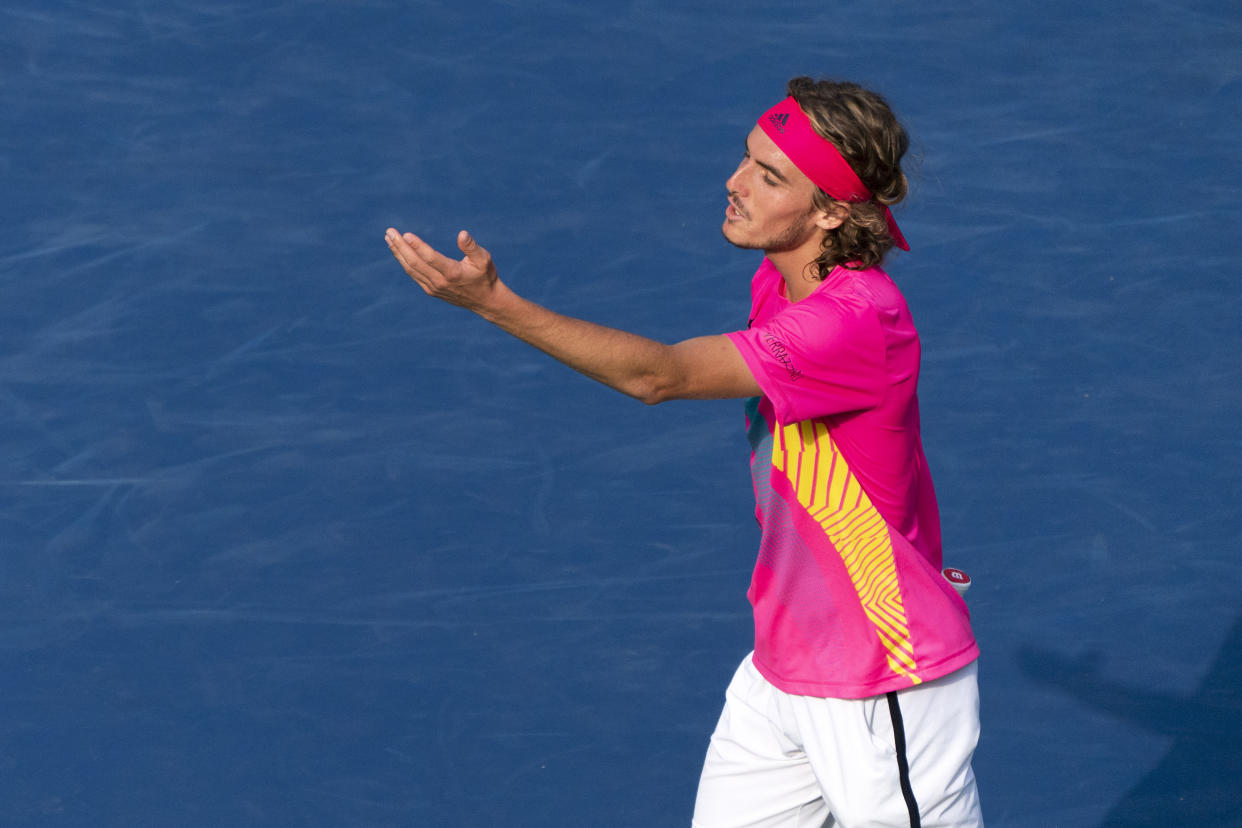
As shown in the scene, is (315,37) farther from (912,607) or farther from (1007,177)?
(912,607)

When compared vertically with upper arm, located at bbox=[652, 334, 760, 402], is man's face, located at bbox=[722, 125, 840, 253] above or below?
above

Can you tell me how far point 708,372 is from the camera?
11.6 feet

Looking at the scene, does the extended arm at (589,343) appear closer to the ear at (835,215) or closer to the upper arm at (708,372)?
the upper arm at (708,372)

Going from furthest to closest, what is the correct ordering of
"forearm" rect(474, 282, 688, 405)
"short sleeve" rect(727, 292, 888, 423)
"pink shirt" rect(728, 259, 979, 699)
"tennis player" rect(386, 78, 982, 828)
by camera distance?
"tennis player" rect(386, 78, 982, 828) → "pink shirt" rect(728, 259, 979, 699) → "short sleeve" rect(727, 292, 888, 423) → "forearm" rect(474, 282, 688, 405)

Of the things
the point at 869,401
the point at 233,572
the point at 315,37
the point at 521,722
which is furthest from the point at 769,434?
the point at 315,37

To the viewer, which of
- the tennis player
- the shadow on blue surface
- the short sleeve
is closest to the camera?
the short sleeve

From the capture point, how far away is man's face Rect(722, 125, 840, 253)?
3934mm

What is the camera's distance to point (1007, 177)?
832 cm

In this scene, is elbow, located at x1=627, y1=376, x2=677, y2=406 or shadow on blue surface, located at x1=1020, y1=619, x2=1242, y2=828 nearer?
elbow, located at x1=627, y1=376, x2=677, y2=406

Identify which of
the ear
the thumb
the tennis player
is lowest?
the tennis player

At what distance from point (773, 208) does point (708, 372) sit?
0.58 metres

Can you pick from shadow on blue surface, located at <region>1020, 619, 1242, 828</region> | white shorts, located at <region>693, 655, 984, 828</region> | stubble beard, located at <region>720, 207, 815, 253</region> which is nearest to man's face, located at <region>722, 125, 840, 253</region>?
stubble beard, located at <region>720, 207, 815, 253</region>

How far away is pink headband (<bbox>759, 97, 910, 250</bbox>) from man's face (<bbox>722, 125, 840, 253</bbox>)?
2 centimetres

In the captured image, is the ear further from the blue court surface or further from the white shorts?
the blue court surface
